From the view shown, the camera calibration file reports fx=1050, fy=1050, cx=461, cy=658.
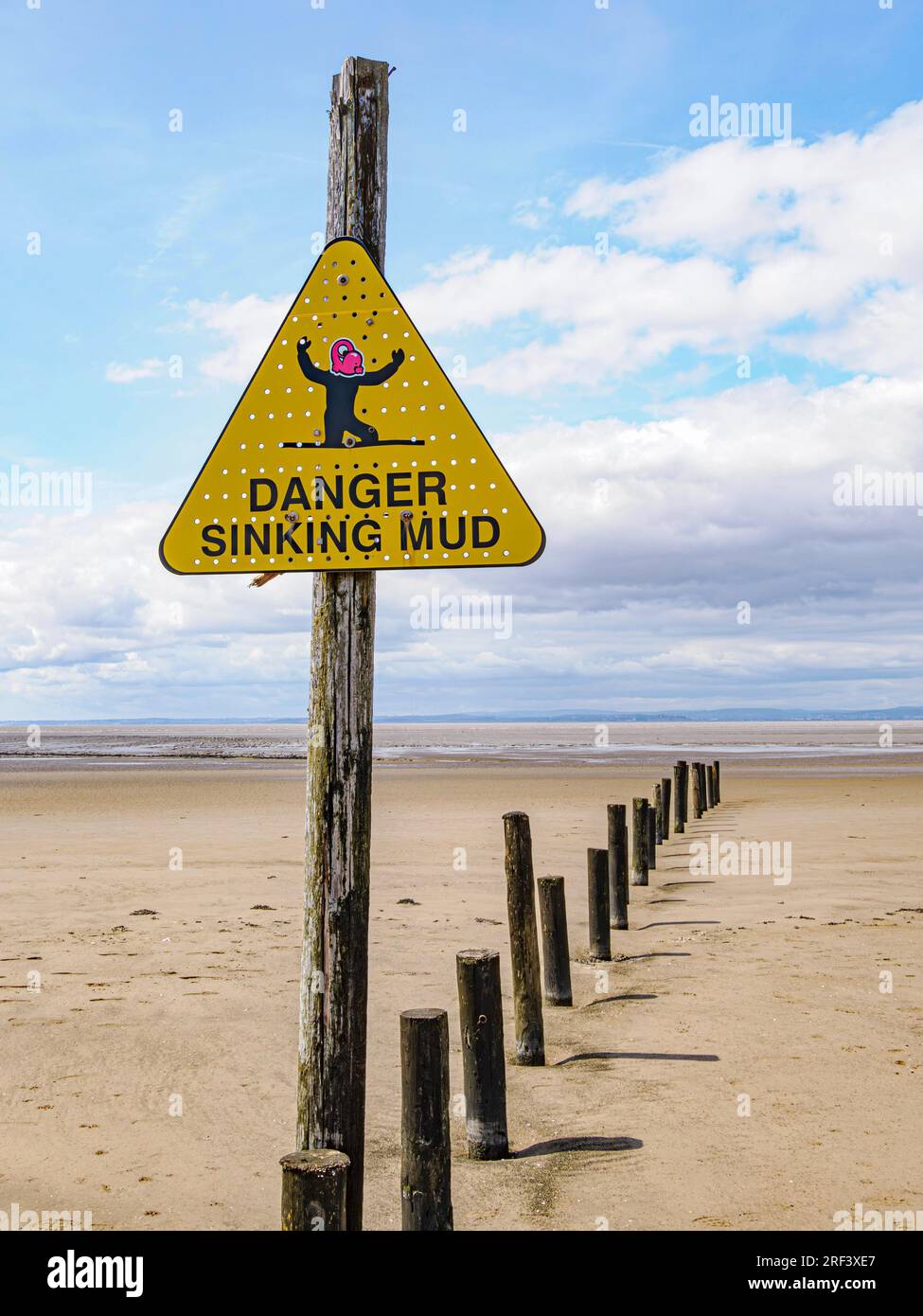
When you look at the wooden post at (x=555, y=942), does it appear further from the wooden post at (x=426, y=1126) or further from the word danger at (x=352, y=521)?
the word danger at (x=352, y=521)

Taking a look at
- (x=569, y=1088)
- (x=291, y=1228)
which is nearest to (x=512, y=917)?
(x=569, y=1088)

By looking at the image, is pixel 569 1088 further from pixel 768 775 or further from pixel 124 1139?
pixel 768 775

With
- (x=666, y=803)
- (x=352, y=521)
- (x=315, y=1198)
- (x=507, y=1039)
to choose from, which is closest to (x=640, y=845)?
(x=666, y=803)

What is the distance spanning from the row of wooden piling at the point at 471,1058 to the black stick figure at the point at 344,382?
2504 millimetres

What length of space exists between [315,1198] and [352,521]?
7.62 ft

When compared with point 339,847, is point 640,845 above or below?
below

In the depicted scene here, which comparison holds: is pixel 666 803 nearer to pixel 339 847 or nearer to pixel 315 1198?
pixel 339 847

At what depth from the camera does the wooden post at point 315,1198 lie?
10.8 feet

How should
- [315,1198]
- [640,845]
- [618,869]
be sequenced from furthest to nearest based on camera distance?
1. [640,845]
2. [618,869]
3. [315,1198]

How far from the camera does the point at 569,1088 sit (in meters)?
7.00

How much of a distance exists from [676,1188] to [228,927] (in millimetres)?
7203

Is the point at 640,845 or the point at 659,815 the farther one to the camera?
the point at 659,815

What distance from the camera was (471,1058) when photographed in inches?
231

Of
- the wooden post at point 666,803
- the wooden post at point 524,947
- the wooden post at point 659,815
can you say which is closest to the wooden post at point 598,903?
the wooden post at point 524,947
